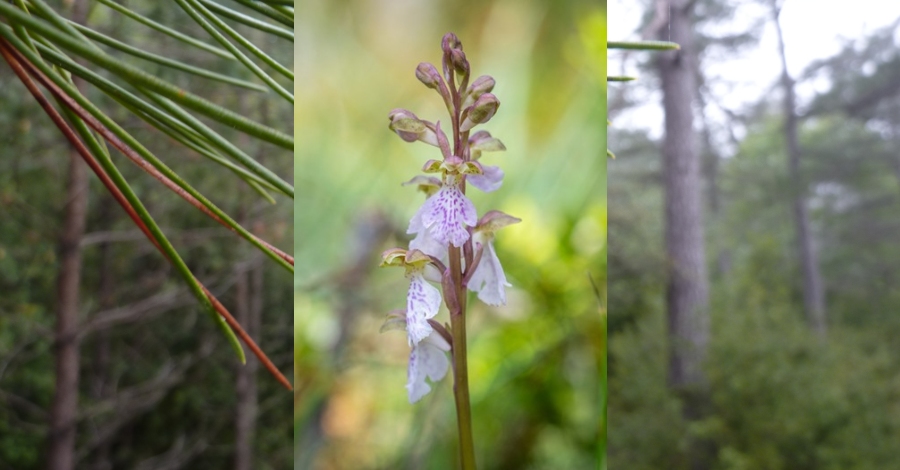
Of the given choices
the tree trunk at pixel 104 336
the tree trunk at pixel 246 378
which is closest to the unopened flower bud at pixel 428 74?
the tree trunk at pixel 246 378

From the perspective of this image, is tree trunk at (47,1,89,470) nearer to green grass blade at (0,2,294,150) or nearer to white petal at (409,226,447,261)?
white petal at (409,226,447,261)

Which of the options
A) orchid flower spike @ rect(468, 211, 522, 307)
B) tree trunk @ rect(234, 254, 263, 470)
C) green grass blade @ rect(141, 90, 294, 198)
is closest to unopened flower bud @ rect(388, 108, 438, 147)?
orchid flower spike @ rect(468, 211, 522, 307)

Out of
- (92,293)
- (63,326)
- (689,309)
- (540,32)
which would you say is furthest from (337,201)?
(689,309)

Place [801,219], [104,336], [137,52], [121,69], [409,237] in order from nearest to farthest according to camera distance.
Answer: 1. [121,69]
2. [137,52]
3. [409,237]
4. [104,336]
5. [801,219]

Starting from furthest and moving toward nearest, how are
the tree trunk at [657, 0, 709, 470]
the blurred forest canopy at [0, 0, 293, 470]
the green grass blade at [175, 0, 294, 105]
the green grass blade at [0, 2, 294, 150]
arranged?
the tree trunk at [657, 0, 709, 470] < the blurred forest canopy at [0, 0, 293, 470] < the green grass blade at [175, 0, 294, 105] < the green grass blade at [0, 2, 294, 150]

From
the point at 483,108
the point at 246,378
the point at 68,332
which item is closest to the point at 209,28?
the point at 483,108

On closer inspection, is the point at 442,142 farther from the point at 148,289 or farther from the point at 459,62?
the point at 148,289
